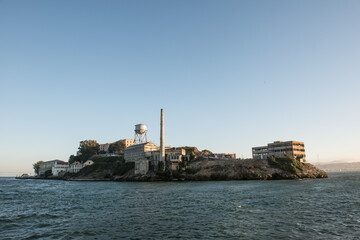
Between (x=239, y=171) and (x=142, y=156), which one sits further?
(x=142, y=156)

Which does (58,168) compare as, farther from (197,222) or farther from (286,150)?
(197,222)

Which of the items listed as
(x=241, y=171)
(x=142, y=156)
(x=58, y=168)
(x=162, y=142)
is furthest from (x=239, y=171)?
(x=58, y=168)

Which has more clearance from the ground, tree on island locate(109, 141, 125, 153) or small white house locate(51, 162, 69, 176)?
tree on island locate(109, 141, 125, 153)

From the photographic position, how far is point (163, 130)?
117 metres

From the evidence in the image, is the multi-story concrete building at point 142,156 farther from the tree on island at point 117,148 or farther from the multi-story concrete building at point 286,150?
the multi-story concrete building at point 286,150

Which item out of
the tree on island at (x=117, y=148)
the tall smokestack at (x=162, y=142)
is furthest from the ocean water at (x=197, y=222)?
the tree on island at (x=117, y=148)

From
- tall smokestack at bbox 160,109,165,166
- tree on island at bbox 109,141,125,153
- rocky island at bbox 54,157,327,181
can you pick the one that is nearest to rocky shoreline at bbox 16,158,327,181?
rocky island at bbox 54,157,327,181

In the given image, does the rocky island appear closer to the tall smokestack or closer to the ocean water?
the tall smokestack

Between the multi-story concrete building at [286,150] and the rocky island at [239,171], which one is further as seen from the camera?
the multi-story concrete building at [286,150]

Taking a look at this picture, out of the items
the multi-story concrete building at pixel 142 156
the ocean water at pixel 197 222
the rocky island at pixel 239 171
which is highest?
the multi-story concrete building at pixel 142 156

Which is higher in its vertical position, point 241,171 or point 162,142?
point 162,142

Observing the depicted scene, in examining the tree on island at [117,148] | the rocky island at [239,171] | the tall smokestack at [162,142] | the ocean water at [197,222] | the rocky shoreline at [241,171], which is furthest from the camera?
the tree on island at [117,148]

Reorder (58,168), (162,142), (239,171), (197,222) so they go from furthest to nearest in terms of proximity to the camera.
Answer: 1. (58,168)
2. (162,142)
3. (239,171)
4. (197,222)

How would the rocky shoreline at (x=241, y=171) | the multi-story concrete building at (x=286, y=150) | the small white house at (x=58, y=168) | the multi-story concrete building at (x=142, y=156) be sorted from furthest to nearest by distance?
the small white house at (x=58, y=168) → the multi-story concrete building at (x=142, y=156) → the multi-story concrete building at (x=286, y=150) → the rocky shoreline at (x=241, y=171)
